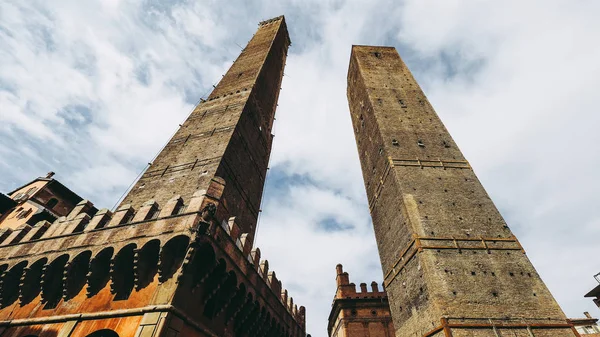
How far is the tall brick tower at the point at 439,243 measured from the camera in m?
10.3

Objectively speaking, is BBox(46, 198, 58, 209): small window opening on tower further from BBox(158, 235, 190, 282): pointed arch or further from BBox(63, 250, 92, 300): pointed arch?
BBox(158, 235, 190, 282): pointed arch

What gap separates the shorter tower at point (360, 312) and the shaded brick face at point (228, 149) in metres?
11.8

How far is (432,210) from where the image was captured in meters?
13.8

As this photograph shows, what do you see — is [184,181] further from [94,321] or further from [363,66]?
[363,66]

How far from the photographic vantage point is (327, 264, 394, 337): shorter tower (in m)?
21.0

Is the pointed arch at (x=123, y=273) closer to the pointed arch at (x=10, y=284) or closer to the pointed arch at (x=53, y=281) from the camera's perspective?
the pointed arch at (x=53, y=281)

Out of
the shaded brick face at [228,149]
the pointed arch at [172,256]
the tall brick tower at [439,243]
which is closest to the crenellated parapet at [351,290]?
the tall brick tower at [439,243]

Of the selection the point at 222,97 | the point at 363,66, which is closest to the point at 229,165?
the point at 222,97

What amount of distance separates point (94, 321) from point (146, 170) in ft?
25.0

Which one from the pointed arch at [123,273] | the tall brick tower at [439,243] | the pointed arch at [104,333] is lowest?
the pointed arch at [104,333]

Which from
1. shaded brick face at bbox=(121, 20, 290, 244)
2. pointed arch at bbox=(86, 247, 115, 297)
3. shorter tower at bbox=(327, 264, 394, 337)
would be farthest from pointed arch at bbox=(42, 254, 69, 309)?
shorter tower at bbox=(327, 264, 394, 337)

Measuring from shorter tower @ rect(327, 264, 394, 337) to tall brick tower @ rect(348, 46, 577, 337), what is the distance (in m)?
7.51

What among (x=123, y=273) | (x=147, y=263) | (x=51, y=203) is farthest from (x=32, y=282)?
(x=51, y=203)

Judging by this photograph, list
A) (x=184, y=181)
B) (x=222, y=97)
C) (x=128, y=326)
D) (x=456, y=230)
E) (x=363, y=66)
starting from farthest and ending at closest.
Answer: (x=363, y=66), (x=222, y=97), (x=456, y=230), (x=184, y=181), (x=128, y=326)
